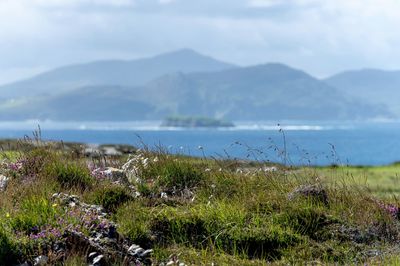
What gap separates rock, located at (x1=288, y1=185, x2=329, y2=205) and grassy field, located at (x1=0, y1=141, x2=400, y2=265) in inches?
0.8

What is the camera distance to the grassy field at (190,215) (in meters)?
10.8

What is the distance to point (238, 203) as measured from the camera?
1309 cm

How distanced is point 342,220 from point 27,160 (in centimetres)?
682

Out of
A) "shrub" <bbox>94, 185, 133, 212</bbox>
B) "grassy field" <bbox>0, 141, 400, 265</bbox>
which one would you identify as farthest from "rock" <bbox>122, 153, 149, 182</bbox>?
"shrub" <bbox>94, 185, 133, 212</bbox>

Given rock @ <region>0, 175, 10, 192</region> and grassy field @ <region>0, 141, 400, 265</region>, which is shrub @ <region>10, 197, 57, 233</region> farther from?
rock @ <region>0, 175, 10, 192</region>

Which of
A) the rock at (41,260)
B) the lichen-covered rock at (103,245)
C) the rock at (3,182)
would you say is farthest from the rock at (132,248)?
the rock at (3,182)

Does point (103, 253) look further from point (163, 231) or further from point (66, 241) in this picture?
point (163, 231)

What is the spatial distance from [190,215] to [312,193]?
2.80 m

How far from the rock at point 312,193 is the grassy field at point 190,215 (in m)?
0.02

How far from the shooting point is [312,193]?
45.2ft

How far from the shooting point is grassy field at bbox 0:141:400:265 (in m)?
10.8

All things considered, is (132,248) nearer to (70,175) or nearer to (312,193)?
(70,175)

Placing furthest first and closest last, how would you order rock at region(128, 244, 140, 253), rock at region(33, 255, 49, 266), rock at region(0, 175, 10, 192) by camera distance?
rock at region(0, 175, 10, 192) → rock at region(128, 244, 140, 253) → rock at region(33, 255, 49, 266)

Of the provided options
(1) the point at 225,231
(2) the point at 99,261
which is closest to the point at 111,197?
(1) the point at 225,231
